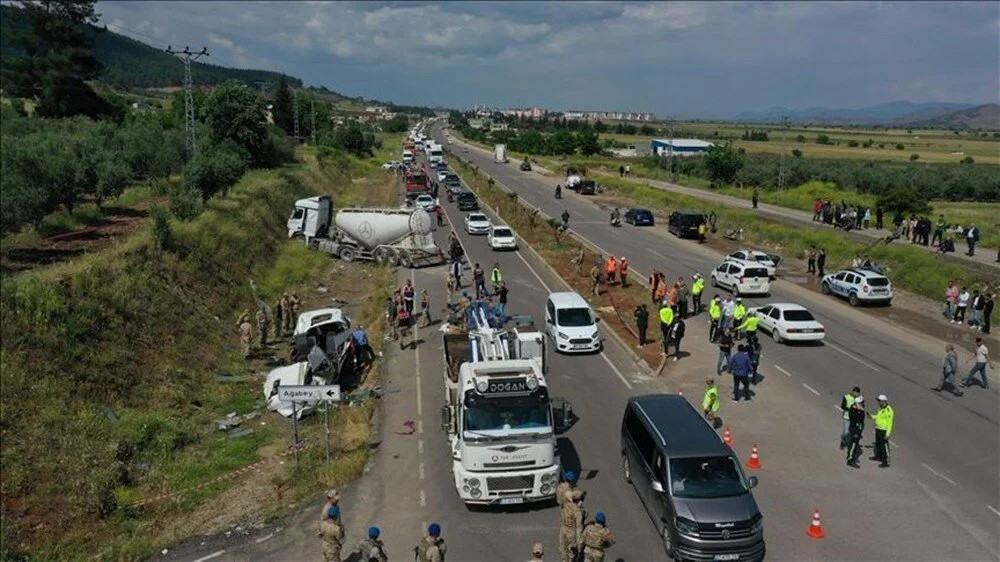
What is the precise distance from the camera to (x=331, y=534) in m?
11.2

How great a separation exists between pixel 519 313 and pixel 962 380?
15295 mm

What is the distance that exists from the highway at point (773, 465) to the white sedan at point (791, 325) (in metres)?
0.48

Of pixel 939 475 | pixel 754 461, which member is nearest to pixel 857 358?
pixel 939 475

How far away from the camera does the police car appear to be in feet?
100

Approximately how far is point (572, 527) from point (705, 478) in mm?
2547

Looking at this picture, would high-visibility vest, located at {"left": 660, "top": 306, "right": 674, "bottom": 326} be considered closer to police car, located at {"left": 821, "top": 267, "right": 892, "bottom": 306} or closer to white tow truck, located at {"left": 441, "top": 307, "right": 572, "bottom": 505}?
white tow truck, located at {"left": 441, "top": 307, "right": 572, "bottom": 505}

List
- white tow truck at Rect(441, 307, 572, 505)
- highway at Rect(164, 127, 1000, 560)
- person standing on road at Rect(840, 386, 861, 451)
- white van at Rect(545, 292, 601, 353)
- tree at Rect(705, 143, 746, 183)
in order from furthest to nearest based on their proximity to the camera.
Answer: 1. tree at Rect(705, 143, 746, 183)
2. white van at Rect(545, 292, 601, 353)
3. person standing on road at Rect(840, 386, 861, 451)
4. white tow truck at Rect(441, 307, 572, 505)
5. highway at Rect(164, 127, 1000, 560)

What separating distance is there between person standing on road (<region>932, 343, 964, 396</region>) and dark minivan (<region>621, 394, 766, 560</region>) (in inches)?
422

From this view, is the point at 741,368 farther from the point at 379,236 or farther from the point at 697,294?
the point at 379,236

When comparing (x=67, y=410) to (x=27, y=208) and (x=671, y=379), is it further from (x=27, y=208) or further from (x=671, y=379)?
(x=671, y=379)

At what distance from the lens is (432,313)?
1139 inches

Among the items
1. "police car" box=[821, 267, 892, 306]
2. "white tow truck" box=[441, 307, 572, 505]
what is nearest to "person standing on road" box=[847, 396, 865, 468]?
"white tow truck" box=[441, 307, 572, 505]

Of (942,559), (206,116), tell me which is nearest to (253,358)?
(942,559)

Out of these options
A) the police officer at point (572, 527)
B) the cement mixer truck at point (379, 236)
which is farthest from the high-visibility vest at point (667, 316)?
the cement mixer truck at point (379, 236)
